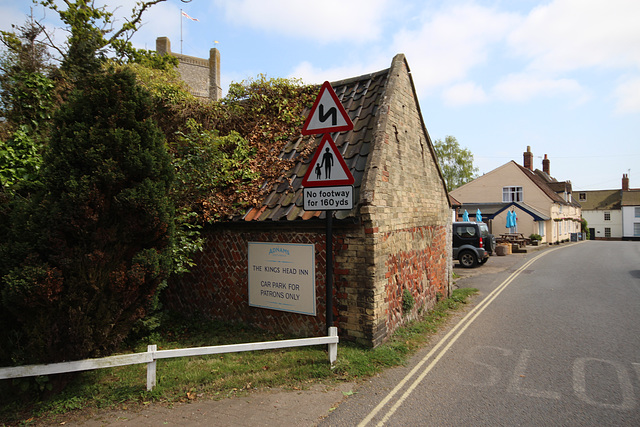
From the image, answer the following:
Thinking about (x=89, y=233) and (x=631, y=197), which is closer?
(x=89, y=233)

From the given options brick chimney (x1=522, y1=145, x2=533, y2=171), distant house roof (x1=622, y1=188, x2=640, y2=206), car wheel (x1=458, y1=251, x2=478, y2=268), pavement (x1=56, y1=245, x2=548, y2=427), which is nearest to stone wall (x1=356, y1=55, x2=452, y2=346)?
pavement (x1=56, y1=245, x2=548, y2=427)

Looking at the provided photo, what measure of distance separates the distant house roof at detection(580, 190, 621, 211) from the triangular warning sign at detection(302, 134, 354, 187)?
7500 cm

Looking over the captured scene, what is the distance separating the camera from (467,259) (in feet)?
60.7

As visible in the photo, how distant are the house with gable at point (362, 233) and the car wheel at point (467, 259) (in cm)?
946

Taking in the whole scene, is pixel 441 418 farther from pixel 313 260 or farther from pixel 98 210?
pixel 98 210

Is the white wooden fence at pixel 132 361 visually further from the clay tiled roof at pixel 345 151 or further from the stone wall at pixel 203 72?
the stone wall at pixel 203 72

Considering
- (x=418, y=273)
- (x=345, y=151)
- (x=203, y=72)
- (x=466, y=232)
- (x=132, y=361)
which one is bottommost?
(x=132, y=361)

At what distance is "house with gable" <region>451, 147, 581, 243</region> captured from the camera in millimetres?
39125

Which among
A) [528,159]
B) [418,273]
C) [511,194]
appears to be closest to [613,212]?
[528,159]

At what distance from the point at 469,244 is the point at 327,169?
15008mm

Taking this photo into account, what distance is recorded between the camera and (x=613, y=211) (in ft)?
203

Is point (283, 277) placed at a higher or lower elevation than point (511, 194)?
lower

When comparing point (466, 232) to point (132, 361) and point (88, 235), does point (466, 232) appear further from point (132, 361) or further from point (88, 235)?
point (88, 235)

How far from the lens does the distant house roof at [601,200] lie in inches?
2482
